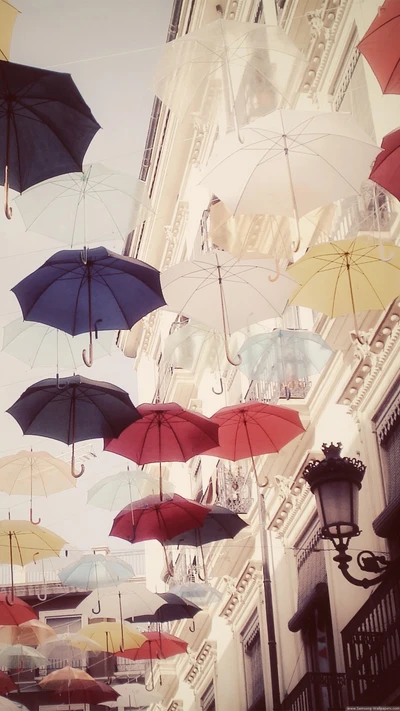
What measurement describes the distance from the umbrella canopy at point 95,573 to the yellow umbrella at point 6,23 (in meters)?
9.74

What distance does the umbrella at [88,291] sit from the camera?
33.8ft

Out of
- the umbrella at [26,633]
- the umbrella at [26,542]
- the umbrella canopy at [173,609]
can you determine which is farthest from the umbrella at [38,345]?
the umbrella at [26,633]

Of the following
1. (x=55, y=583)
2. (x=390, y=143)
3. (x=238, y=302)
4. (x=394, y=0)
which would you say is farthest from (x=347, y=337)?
(x=55, y=583)

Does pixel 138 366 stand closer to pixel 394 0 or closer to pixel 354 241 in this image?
pixel 354 241

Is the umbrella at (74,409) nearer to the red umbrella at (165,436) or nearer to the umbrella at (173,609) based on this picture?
the red umbrella at (165,436)

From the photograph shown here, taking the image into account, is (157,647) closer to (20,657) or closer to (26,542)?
(20,657)

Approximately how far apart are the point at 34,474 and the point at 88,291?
4.79 metres

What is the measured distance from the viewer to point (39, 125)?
28.7 ft

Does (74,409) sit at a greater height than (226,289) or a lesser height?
lesser

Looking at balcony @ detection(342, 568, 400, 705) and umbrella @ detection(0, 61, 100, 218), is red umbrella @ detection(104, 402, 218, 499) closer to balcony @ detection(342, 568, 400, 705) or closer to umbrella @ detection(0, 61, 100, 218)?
balcony @ detection(342, 568, 400, 705)

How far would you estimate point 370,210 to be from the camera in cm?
1124

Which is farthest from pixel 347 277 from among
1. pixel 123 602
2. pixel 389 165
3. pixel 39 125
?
pixel 123 602

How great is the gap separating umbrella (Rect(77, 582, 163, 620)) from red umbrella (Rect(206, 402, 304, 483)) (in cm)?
431

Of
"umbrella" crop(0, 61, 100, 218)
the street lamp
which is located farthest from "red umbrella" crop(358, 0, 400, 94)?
the street lamp
